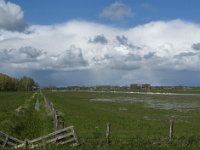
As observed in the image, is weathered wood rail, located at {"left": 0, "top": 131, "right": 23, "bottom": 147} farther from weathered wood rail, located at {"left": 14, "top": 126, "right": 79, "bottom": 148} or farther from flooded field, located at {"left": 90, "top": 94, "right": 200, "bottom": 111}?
flooded field, located at {"left": 90, "top": 94, "right": 200, "bottom": 111}

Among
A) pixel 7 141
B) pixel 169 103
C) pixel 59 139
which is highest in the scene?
pixel 169 103

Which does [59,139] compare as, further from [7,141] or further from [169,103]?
[169,103]

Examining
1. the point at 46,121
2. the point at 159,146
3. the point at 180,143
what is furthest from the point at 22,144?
the point at 46,121

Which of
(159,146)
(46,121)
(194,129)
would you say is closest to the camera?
(159,146)

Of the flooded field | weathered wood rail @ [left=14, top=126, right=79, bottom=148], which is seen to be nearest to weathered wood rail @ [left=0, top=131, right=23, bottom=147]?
weathered wood rail @ [left=14, top=126, right=79, bottom=148]

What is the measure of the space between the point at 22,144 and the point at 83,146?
3.14 m

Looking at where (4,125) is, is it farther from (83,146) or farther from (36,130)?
(83,146)

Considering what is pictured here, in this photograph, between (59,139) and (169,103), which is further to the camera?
(169,103)

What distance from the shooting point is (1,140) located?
24.1m

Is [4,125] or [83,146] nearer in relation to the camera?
[83,146]

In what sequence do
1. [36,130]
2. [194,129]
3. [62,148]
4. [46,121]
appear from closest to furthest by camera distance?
[62,148]
[36,130]
[194,129]
[46,121]

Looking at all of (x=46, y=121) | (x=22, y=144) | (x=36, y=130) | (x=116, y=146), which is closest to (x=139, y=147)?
(x=116, y=146)

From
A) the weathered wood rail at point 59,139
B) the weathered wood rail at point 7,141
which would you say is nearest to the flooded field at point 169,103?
the weathered wood rail at point 59,139

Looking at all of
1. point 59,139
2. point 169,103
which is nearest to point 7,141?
point 59,139
